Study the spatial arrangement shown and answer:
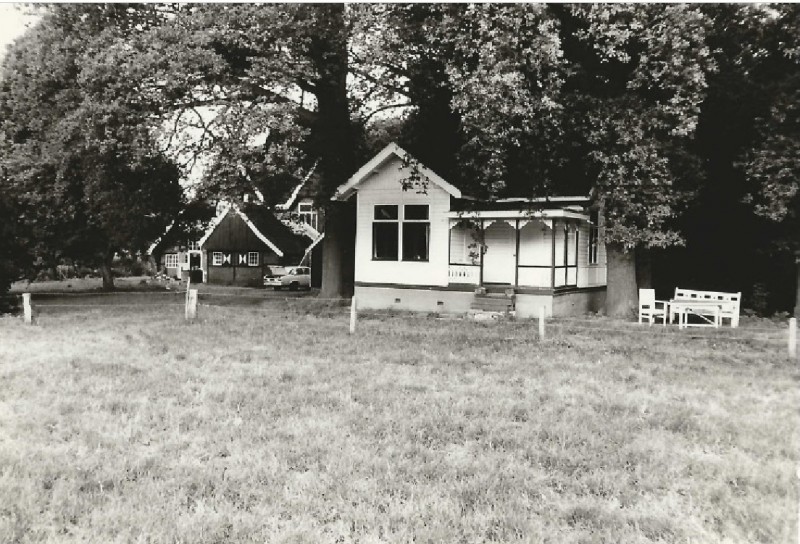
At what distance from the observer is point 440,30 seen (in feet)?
57.9

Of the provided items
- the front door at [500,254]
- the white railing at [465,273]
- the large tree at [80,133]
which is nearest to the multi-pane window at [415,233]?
the white railing at [465,273]

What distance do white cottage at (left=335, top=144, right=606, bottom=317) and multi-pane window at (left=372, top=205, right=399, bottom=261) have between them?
0.13 feet

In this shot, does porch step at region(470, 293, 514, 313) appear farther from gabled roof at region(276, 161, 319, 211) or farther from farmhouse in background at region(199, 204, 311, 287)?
farmhouse in background at region(199, 204, 311, 287)

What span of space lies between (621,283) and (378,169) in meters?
9.75

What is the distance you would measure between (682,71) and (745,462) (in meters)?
12.8

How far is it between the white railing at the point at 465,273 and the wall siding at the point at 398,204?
0.31 meters

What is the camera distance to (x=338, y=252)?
28.7 m

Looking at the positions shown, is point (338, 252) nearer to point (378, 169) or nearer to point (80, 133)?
point (378, 169)

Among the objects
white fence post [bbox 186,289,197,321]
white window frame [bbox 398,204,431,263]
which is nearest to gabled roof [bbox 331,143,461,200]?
white window frame [bbox 398,204,431,263]

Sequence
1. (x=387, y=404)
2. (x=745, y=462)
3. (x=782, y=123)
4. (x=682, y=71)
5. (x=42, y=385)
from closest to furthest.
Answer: (x=745, y=462) → (x=387, y=404) → (x=42, y=385) → (x=682, y=71) → (x=782, y=123)

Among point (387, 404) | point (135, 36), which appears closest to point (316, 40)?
point (135, 36)

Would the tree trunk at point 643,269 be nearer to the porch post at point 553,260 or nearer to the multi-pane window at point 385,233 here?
the porch post at point 553,260

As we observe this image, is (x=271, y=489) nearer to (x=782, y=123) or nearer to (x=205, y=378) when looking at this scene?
(x=205, y=378)

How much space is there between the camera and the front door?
80.5ft
